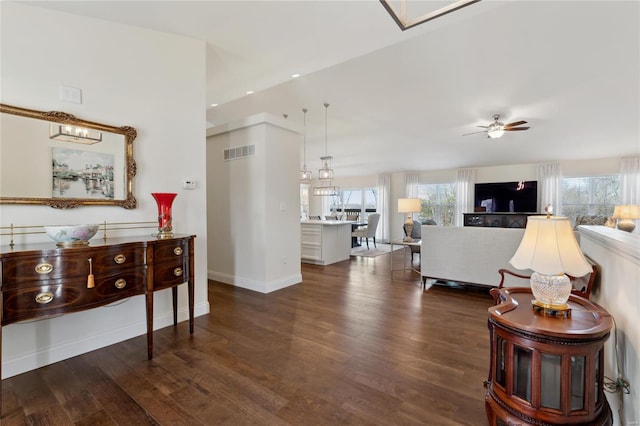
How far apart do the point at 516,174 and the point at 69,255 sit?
968 centimetres

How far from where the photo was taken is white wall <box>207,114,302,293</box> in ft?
13.0

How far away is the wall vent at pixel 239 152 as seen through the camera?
4.03 metres

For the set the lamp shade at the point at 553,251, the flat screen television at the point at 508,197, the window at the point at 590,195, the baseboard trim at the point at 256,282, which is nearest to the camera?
the lamp shade at the point at 553,251

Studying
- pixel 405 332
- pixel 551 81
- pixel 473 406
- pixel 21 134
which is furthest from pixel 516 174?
pixel 21 134

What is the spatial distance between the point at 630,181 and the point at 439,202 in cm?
436

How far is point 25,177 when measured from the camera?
2074 millimetres

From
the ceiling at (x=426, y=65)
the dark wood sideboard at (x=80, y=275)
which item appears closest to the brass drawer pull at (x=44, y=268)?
the dark wood sideboard at (x=80, y=275)

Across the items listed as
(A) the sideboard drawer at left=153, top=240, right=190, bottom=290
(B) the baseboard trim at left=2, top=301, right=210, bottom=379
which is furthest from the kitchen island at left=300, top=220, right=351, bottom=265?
(A) the sideboard drawer at left=153, top=240, right=190, bottom=290

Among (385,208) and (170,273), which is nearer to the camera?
(170,273)

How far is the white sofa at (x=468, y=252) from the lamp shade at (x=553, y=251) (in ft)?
7.95

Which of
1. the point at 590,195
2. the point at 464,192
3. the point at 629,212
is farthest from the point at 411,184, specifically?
the point at 629,212

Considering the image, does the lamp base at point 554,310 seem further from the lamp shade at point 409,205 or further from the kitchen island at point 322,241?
the kitchen island at point 322,241

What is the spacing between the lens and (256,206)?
13.1ft

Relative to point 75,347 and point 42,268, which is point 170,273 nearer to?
point 42,268
